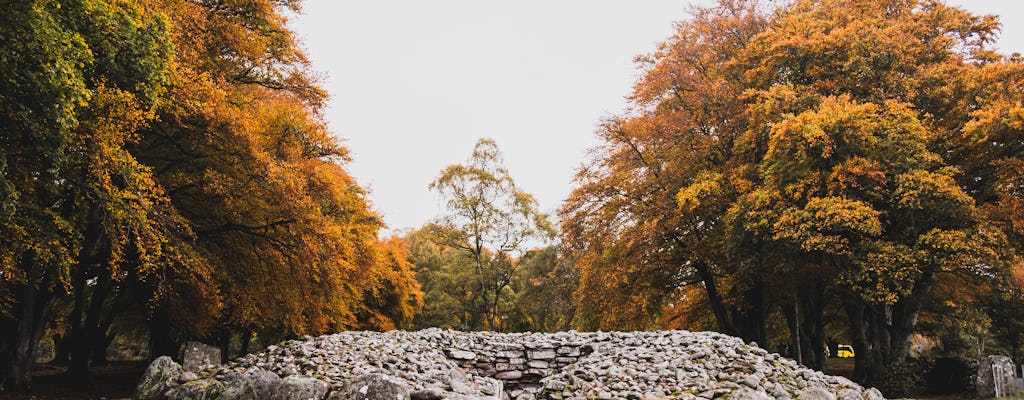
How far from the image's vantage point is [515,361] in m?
14.0

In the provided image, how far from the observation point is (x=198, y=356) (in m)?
15.6

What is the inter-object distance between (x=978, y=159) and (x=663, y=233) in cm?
890

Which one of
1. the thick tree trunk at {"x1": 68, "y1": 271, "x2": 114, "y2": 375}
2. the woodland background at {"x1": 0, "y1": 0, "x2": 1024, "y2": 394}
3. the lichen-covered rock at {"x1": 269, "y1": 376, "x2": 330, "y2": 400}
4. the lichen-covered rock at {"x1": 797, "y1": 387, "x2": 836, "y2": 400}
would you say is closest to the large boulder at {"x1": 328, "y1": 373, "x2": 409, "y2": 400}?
the lichen-covered rock at {"x1": 269, "y1": 376, "x2": 330, "y2": 400}

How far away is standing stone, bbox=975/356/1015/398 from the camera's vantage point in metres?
15.3

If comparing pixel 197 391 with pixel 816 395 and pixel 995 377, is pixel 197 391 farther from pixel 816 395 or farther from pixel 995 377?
pixel 995 377

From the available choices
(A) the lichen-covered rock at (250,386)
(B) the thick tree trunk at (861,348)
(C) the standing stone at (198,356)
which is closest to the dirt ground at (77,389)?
(C) the standing stone at (198,356)

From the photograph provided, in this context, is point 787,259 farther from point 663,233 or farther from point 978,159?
point 978,159

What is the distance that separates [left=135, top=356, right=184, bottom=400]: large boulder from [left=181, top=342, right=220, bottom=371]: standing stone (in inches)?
112

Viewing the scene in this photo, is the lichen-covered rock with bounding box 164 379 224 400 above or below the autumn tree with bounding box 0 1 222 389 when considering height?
below

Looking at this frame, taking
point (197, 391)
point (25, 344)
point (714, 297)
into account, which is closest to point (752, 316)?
point (714, 297)

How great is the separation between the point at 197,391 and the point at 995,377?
64.2 ft

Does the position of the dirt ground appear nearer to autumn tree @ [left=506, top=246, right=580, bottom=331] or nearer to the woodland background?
the woodland background

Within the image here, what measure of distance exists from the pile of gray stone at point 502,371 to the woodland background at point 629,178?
2.76 meters

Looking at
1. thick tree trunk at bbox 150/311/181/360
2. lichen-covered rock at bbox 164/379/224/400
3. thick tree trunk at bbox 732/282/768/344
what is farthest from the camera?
thick tree trunk at bbox 732/282/768/344
